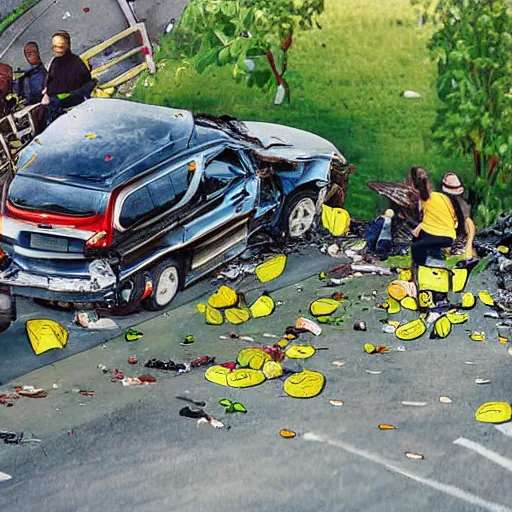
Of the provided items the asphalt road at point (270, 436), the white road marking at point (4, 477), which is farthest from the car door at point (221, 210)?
the white road marking at point (4, 477)

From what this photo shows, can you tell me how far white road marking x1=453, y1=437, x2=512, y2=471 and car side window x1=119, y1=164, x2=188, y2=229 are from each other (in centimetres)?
288

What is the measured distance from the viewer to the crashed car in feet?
23.6

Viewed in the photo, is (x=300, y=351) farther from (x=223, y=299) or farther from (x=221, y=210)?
(x=221, y=210)

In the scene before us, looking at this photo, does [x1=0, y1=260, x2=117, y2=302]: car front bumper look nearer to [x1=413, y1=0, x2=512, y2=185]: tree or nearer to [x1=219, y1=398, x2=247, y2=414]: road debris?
[x1=219, y1=398, x2=247, y2=414]: road debris

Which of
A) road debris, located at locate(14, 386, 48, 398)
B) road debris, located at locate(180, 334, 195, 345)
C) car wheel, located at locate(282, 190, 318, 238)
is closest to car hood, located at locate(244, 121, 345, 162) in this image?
car wheel, located at locate(282, 190, 318, 238)

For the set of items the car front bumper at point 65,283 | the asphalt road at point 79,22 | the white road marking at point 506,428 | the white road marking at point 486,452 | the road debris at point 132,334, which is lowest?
the white road marking at point 506,428

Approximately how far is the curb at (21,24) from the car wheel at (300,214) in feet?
8.35

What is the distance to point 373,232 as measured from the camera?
8.09 m

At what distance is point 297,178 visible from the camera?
8125mm

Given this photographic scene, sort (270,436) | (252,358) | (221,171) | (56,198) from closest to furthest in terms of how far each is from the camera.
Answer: (270,436) < (252,358) < (56,198) < (221,171)

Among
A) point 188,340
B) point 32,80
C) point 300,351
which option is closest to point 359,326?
point 300,351

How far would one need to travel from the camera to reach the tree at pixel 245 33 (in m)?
7.60

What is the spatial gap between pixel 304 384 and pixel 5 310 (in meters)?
2.44

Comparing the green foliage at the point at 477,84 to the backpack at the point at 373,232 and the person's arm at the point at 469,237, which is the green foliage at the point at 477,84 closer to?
the person's arm at the point at 469,237
